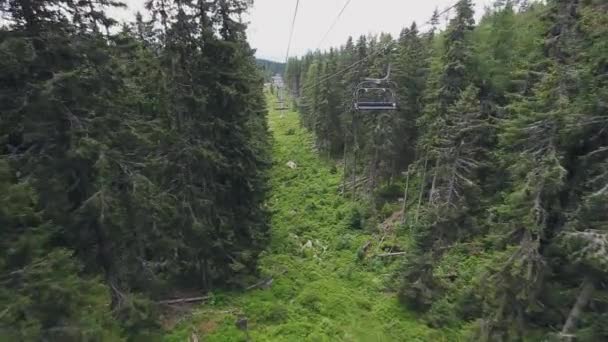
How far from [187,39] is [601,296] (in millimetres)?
13391

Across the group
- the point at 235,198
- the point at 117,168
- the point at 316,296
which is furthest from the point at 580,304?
the point at 117,168

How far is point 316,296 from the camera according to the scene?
15.0 m

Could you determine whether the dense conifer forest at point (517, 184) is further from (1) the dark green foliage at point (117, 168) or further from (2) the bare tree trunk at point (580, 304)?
(1) the dark green foliage at point (117, 168)

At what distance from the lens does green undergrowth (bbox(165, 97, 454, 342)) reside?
1212 cm

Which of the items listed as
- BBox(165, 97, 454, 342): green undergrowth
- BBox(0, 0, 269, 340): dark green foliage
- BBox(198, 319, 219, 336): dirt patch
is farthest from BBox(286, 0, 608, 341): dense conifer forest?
BBox(198, 319, 219, 336): dirt patch

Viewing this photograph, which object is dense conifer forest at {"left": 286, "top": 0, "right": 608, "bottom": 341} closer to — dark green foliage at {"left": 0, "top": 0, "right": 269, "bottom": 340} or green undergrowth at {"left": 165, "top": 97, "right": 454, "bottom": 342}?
green undergrowth at {"left": 165, "top": 97, "right": 454, "bottom": 342}

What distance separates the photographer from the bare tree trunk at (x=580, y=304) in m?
8.52

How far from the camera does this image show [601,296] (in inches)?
329

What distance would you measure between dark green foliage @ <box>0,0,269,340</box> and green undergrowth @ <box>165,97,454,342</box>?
61.7 inches

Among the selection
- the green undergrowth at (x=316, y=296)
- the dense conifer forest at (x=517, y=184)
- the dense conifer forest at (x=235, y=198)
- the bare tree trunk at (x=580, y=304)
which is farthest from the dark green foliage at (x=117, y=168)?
the bare tree trunk at (x=580, y=304)

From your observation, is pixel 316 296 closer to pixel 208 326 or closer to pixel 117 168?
pixel 208 326

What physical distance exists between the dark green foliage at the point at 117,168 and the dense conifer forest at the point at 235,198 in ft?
0.16

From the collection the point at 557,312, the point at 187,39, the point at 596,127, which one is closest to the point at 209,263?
the point at 187,39

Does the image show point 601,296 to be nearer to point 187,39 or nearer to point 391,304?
point 391,304
